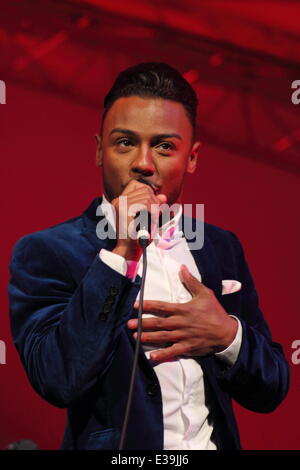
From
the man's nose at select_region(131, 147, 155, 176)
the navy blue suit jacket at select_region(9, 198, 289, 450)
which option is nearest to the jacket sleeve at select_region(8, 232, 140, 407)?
the navy blue suit jacket at select_region(9, 198, 289, 450)

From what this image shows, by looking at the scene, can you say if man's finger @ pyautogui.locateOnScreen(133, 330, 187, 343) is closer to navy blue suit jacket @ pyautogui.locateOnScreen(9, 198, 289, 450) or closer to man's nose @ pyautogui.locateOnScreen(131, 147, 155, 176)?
navy blue suit jacket @ pyautogui.locateOnScreen(9, 198, 289, 450)

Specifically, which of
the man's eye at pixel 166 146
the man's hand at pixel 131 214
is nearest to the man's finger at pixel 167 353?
the man's hand at pixel 131 214

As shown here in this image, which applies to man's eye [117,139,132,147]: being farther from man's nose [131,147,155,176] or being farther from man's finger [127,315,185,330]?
man's finger [127,315,185,330]

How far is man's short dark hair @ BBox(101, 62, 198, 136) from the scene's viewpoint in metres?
1.95

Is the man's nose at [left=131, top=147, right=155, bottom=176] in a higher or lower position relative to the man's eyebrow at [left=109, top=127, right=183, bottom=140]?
lower

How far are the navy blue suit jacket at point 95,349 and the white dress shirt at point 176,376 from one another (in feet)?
0.08

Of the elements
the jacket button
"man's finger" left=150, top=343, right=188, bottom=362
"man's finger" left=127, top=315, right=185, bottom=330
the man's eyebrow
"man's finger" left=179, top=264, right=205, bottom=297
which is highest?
the man's eyebrow

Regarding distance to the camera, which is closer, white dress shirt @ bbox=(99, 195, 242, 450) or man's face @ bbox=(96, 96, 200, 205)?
white dress shirt @ bbox=(99, 195, 242, 450)

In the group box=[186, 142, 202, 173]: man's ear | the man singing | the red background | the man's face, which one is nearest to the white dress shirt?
the man singing

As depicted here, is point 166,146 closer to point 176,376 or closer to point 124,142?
point 124,142

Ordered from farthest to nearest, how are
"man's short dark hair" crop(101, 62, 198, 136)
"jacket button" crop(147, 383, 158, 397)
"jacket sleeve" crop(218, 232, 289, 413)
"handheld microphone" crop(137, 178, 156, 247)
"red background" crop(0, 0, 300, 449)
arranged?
"red background" crop(0, 0, 300, 449) < "man's short dark hair" crop(101, 62, 198, 136) < "jacket sleeve" crop(218, 232, 289, 413) < "jacket button" crop(147, 383, 158, 397) < "handheld microphone" crop(137, 178, 156, 247)

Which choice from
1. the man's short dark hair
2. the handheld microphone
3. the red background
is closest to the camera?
the handheld microphone

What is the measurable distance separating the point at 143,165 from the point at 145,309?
1.20ft
